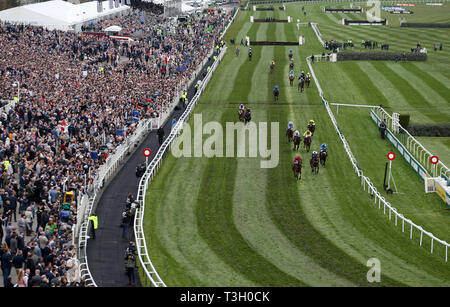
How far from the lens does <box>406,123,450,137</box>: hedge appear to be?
44.9m

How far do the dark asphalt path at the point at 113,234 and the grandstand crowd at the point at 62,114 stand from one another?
3.82 feet

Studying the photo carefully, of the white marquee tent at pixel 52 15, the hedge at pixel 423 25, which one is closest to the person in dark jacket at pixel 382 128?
the white marquee tent at pixel 52 15

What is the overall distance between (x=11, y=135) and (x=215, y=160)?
9.97 metres

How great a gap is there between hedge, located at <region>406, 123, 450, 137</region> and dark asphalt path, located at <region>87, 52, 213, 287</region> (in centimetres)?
1546

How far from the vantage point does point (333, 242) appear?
27516 millimetres

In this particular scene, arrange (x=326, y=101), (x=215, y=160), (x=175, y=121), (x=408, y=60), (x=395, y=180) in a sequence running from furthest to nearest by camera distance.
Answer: (x=408, y=60) < (x=326, y=101) < (x=175, y=121) < (x=215, y=160) < (x=395, y=180)

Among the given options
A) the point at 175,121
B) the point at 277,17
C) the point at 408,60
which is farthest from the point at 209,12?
the point at 175,121

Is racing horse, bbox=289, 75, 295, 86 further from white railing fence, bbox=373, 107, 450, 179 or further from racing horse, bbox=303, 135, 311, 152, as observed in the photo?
racing horse, bbox=303, 135, 311, 152

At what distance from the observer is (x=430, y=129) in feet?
147

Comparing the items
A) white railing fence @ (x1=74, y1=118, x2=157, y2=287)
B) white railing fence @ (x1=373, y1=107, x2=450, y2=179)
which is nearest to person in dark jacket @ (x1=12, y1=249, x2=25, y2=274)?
white railing fence @ (x1=74, y1=118, x2=157, y2=287)

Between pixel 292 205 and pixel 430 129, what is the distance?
16.4m

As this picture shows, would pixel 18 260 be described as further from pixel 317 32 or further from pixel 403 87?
pixel 317 32

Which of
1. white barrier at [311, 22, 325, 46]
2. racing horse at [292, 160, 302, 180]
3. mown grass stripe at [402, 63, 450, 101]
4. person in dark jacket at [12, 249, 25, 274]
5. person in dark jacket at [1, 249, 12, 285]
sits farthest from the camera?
white barrier at [311, 22, 325, 46]
